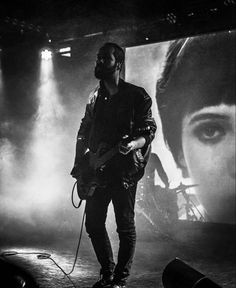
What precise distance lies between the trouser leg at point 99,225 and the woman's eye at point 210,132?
155 inches

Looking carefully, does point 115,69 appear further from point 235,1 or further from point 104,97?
point 235,1

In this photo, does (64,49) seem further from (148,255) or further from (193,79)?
(148,255)

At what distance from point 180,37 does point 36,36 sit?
130 inches

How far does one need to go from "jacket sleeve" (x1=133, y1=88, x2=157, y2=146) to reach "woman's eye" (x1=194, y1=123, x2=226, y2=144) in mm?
3649

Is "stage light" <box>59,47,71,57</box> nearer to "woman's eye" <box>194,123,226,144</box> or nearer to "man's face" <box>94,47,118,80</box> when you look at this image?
"woman's eye" <box>194,123,226,144</box>

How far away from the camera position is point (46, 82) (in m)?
8.24

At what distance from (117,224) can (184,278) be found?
4.03ft

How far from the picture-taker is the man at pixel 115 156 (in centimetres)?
327

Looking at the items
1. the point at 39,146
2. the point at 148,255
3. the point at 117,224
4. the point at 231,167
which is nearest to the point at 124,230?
the point at 117,224

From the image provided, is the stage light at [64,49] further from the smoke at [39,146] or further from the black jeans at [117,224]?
the black jeans at [117,224]

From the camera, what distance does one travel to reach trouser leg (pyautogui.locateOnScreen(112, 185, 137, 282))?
128 inches

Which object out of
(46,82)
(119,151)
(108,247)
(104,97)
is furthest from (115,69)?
(46,82)

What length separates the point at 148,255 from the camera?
5.11 meters

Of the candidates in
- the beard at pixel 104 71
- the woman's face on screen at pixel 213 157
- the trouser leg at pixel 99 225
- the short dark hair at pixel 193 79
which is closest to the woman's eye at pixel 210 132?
the woman's face on screen at pixel 213 157
